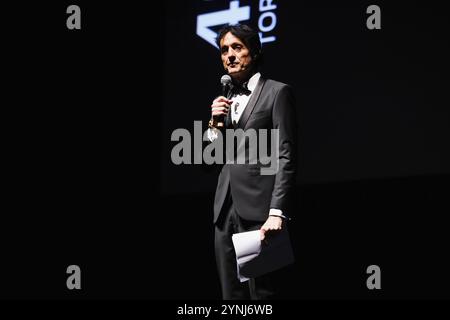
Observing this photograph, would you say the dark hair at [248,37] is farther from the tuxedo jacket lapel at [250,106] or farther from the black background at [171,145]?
the black background at [171,145]

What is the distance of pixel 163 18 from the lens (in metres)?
3.95

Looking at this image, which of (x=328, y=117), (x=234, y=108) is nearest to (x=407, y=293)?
(x=328, y=117)

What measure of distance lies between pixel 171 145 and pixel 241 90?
1782 mm

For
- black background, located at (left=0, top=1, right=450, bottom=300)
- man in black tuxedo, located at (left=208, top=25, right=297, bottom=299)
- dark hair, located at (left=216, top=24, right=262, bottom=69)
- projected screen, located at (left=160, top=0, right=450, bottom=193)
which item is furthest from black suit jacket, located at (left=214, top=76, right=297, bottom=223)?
black background, located at (left=0, top=1, right=450, bottom=300)

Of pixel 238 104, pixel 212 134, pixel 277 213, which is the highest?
pixel 238 104

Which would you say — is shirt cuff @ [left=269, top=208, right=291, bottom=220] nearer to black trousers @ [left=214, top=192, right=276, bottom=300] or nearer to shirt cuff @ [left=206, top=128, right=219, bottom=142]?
black trousers @ [left=214, top=192, right=276, bottom=300]

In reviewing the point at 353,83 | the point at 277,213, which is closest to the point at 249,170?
the point at 277,213

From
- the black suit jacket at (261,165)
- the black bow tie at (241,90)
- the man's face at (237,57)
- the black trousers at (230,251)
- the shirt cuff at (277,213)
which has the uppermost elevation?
the man's face at (237,57)

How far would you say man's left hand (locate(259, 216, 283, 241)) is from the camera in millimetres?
1672

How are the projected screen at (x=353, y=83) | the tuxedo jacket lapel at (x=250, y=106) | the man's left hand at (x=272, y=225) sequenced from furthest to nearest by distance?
the projected screen at (x=353, y=83)
the tuxedo jacket lapel at (x=250, y=106)
the man's left hand at (x=272, y=225)

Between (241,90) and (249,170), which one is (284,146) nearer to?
(249,170)

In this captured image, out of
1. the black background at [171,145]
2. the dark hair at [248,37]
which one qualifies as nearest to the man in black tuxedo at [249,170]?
the dark hair at [248,37]

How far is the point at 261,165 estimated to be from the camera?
70.7 inches

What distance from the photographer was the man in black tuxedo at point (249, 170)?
1.72m
